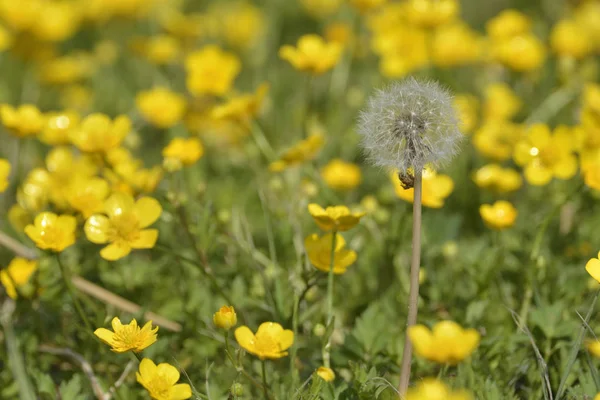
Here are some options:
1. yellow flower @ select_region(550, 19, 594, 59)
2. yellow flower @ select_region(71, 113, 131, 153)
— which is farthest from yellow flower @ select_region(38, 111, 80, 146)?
yellow flower @ select_region(550, 19, 594, 59)

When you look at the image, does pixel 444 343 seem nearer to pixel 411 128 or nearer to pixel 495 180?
pixel 411 128

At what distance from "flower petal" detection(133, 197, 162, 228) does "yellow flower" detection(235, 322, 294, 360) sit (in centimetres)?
52

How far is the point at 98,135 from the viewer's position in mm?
2539

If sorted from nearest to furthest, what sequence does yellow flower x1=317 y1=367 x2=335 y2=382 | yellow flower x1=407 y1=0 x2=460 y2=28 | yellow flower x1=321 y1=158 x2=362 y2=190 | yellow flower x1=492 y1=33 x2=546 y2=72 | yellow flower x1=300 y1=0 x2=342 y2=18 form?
yellow flower x1=317 y1=367 x2=335 y2=382 < yellow flower x1=321 y1=158 x2=362 y2=190 < yellow flower x1=492 y1=33 x2=546 y2=72 < yellow flower x1=407 y1=0 x2=460 y2=28 < yellow flower x1=300 y1=0 x2=342 y2=18

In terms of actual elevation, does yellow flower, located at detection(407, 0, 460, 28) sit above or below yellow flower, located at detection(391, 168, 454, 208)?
above

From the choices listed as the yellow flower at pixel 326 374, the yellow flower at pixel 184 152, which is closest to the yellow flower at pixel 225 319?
the yellow flower at pixel 326 374

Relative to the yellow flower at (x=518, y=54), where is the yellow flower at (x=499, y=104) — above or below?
below

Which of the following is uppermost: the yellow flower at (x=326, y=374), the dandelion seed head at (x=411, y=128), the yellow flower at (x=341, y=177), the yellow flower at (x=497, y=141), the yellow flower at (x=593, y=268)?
the dandelion seed head at (x=411, y=128)

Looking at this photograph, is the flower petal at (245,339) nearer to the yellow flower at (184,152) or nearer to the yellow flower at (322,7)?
the yellow flower at (184,152)

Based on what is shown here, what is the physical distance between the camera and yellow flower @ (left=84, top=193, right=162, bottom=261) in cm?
213

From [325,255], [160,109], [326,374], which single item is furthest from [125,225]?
[160,109]

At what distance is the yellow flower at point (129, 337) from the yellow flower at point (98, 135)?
92 centimetres

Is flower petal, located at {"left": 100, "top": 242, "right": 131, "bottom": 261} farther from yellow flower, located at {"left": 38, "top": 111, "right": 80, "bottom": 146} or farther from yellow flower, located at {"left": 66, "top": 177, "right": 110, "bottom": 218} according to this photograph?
yellow flower, located at {"left": 38, "top": 111, "right": 80, "bottom": 146}

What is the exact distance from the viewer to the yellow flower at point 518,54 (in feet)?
11.0
